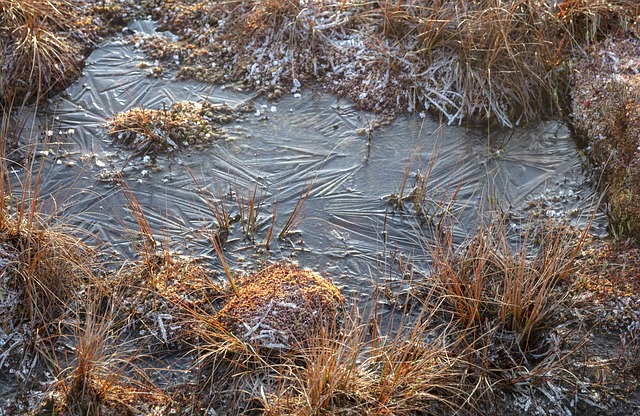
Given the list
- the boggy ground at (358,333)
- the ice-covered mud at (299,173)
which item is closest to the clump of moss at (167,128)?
the ice-covered mud at (299,173)

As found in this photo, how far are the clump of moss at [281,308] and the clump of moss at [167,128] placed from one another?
4.36 ft

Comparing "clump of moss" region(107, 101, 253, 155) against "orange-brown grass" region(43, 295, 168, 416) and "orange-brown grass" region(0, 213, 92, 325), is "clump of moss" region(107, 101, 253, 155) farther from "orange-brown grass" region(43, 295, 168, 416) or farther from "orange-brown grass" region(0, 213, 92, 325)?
"orange-brown grass" region(43, 295, 168, 416)

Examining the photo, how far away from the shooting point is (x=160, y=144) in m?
4.53

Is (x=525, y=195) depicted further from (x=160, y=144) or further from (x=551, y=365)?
(x=160, y=144)

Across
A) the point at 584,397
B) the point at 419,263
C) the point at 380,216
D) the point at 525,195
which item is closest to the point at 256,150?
the point at 380,216

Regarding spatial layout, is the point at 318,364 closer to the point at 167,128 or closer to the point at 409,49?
the point at 167,128

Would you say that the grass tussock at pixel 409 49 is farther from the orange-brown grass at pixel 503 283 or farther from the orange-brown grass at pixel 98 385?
the orange-brown grass at pixel 98 385

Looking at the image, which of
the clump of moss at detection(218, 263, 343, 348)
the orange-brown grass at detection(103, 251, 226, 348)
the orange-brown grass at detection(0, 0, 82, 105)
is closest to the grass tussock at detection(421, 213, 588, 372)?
the clump of moss at detection(218, 263, 343, 348)

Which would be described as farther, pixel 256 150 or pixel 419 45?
pixel 419 45

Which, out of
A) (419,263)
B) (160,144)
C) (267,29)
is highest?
(267,29)

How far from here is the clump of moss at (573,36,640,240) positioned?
4070 mm

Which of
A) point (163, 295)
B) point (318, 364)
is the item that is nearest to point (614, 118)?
point (318, 364)

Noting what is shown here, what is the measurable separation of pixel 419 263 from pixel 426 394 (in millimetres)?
1015

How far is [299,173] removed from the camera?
173 inches
